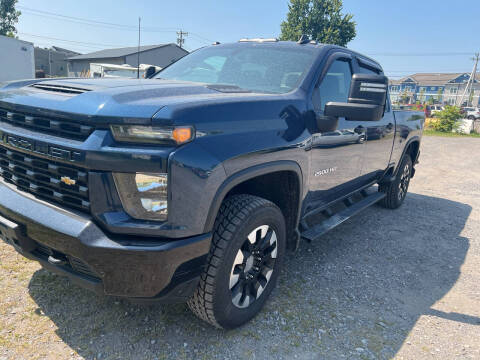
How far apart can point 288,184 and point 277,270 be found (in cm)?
64

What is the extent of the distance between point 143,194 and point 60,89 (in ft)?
3.07

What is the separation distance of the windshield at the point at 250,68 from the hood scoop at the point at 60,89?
120 centimetres

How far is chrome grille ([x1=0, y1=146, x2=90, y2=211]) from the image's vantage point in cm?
182

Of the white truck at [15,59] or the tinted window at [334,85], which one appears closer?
the tinted window at [334,85]

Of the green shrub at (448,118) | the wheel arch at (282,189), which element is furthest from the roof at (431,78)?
the wheel arch at (282,189)

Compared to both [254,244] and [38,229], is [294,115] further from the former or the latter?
[38,229]

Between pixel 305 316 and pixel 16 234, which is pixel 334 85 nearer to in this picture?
pixel 305 316

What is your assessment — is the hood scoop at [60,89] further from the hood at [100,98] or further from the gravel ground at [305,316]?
the gravel ground at [305,316]

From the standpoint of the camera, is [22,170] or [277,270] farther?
[277,270]

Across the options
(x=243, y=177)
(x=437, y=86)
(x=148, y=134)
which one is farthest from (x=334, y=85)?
(x=437, y=86)

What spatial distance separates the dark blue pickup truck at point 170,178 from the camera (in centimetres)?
175

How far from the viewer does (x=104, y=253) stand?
1.73m

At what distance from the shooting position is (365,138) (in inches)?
142

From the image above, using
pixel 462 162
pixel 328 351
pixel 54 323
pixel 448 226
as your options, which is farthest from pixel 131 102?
pixel 462 162
